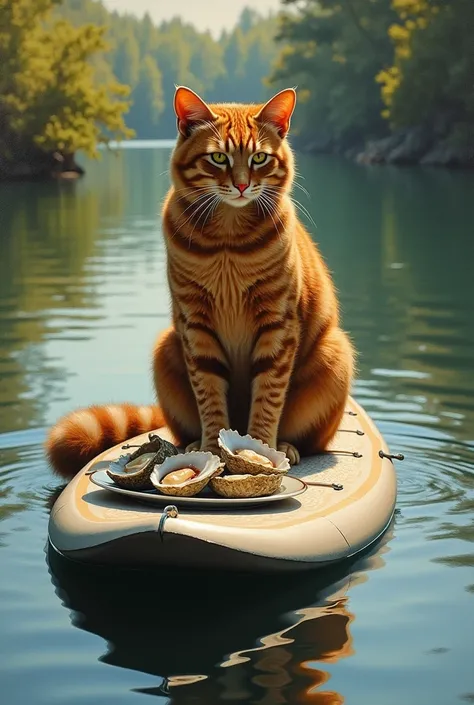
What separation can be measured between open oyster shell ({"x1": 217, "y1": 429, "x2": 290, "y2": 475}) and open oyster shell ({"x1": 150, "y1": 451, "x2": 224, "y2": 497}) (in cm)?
6

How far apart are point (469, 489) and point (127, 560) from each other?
8.87 ft

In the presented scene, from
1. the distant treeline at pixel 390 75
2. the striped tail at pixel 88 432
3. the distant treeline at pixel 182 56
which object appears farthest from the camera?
the distant treeline at pixel 182 56

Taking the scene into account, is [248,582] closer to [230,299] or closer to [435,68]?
[230,299]

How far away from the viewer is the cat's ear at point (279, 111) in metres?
6.23

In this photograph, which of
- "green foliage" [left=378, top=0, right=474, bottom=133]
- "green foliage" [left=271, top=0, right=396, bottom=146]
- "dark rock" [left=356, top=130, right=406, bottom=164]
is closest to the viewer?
"green foliage" [left=378, top=0, right=474, bottom=133]

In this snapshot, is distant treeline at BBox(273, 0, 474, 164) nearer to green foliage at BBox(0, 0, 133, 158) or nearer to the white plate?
green foliage at BBox(0, 0, 133, 158)

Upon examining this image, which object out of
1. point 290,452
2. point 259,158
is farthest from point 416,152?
point 259,158

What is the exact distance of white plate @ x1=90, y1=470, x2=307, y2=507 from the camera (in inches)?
227

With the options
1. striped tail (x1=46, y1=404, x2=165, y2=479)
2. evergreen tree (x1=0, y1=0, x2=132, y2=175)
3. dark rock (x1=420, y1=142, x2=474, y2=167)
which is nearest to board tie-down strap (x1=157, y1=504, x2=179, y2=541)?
striped tail (x1=46, y1=404, x2=165, y2=479)

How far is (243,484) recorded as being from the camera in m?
5.89

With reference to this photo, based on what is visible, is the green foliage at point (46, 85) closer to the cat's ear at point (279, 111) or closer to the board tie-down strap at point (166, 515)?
the cat's ear at point (279, 111)

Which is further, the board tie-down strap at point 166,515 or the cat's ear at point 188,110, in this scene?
A: the cat's ear at point 188,110

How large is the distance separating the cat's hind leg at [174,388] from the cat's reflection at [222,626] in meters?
1.05

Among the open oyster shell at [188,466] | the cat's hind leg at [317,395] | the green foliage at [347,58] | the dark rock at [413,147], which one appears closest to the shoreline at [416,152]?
the dark rock at [413,147]
